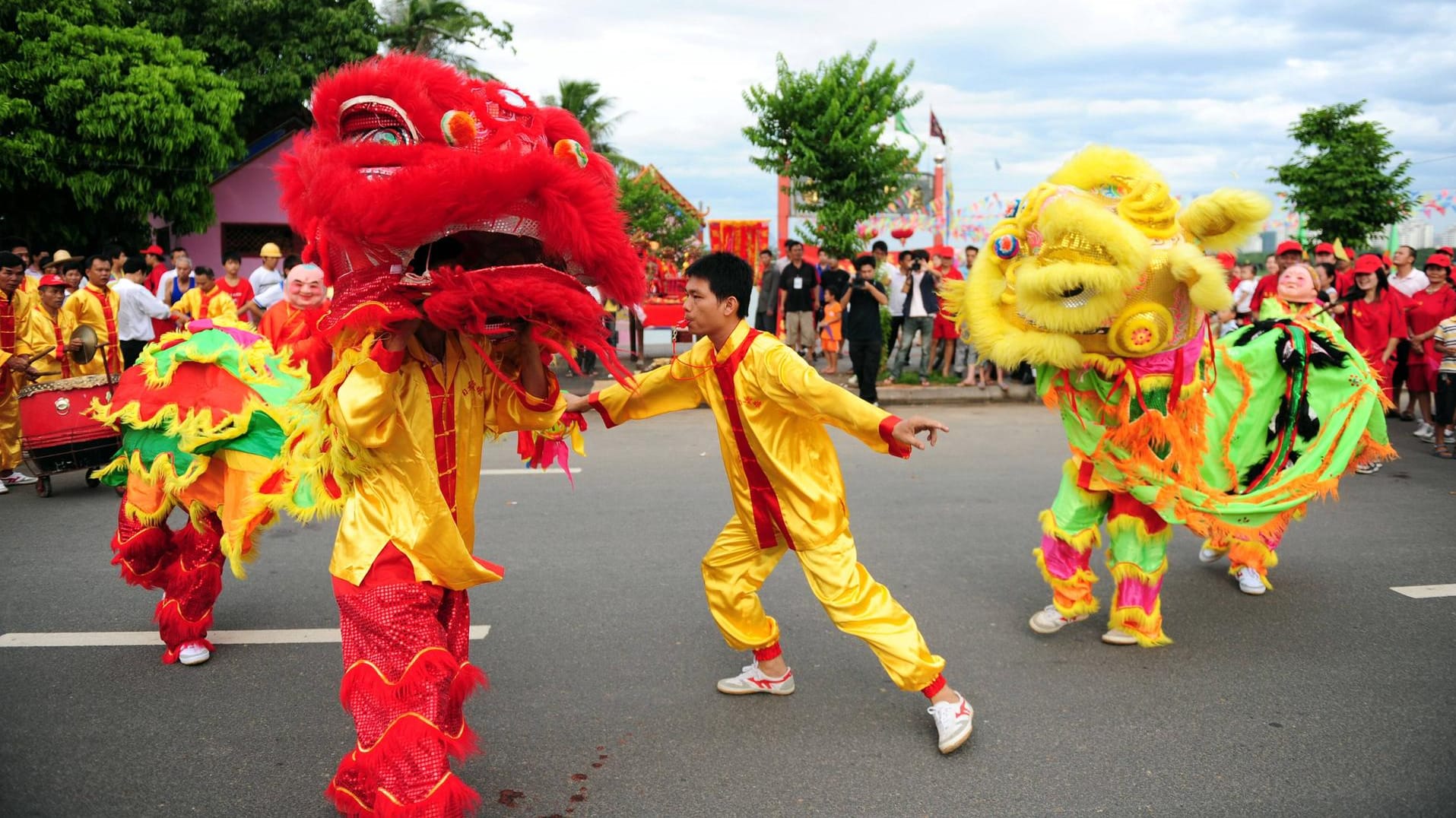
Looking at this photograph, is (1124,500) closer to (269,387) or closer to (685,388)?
(685,388)

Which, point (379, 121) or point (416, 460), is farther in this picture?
point (416, 460)

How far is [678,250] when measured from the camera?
19.8 meters

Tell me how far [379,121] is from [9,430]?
6.69 m

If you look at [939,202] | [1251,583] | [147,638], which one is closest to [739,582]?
[147,638]

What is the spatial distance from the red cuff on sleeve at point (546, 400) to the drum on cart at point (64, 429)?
4877 mm

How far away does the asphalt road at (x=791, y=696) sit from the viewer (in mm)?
3057

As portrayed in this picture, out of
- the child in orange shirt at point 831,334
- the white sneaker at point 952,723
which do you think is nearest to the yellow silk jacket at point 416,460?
the white sneaker at point 952,723

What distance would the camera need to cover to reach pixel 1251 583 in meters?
4.88

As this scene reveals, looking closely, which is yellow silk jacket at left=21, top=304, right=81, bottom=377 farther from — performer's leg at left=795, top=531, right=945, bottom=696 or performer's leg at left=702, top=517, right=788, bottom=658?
performer's leg at left=795, top=531, right=945, bottom=696

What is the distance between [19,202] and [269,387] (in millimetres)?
15540

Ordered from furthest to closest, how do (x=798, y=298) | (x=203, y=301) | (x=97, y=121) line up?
1. (x=97, y=121)
2. (x=798, y=298)
3. (x=203, y=301)

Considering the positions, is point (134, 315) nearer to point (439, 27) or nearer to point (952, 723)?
point (952, 723)

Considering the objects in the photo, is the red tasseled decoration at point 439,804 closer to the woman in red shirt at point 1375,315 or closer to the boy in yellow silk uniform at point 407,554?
the boy in yellow silk uniform at point 407,554

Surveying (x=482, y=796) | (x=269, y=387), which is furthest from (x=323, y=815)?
(x=269, y=387)
